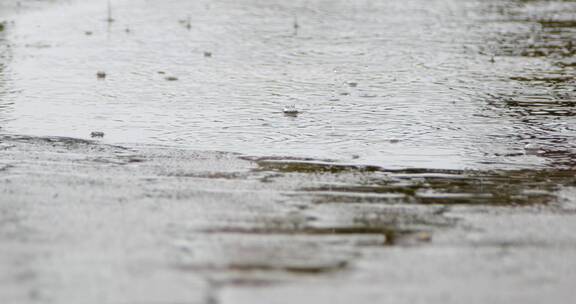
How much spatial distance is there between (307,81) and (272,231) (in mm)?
6974

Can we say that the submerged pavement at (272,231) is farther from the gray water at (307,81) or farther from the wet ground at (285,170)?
the gray water at (307,81)

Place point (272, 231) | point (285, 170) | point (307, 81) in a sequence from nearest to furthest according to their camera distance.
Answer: point (272, 231) < point (285, 170) < point (307, 81)

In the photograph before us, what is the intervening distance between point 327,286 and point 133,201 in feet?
6.82

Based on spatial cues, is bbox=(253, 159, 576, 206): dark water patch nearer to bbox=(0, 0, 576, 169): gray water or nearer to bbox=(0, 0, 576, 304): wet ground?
bbox=(0, 0, 576, 304): wet ground

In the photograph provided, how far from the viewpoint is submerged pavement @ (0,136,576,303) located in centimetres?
456

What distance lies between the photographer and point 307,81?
40.6 ft

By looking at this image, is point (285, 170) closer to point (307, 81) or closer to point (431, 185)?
point (431, 185)

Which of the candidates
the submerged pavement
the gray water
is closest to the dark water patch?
the submerged pavement

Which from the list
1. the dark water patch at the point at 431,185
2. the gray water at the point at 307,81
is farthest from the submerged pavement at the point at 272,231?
the gray water at the point at 307,81

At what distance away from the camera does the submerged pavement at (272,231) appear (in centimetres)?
456

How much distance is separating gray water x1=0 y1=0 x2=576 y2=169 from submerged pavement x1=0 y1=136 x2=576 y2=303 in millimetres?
890

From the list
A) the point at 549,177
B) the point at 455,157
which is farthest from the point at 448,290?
the point at 455,157

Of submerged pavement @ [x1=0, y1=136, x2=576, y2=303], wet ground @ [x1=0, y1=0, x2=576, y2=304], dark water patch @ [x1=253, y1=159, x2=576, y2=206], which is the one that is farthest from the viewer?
dark water patch @ [x1=253, y1=159, x2=576, y2=206]

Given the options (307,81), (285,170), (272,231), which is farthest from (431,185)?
(307,81)
